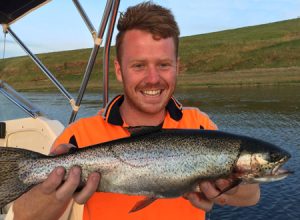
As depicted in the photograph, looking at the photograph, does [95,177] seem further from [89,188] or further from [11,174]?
[11,174]

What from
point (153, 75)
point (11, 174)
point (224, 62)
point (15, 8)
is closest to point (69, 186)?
point (11, 174)

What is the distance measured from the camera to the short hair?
4086mm

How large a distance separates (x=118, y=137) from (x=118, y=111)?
1.14 ft

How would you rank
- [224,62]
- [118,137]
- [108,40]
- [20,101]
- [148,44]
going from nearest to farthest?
[148,44]
[118,137]
[108,40]
[20,101]
[224,62]

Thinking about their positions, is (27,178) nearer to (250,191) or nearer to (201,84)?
(250,191)

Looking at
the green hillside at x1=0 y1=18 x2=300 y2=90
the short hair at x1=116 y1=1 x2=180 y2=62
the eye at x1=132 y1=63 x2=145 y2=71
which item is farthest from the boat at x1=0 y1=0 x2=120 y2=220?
the green hillside at x1=0 y1=18 x2=300 y2=90

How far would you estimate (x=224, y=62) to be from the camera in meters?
76.8

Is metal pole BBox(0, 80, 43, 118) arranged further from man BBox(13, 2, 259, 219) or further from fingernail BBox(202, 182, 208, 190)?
fingernail BBox(202, 182, 208, 190)

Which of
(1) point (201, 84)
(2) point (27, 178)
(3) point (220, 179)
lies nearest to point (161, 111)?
(3) point (220, 179)

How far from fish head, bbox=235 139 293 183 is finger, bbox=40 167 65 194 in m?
1.81

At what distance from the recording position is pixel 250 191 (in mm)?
4078

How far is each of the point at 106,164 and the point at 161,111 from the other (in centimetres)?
114

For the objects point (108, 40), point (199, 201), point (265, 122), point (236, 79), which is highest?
point (236, 79)

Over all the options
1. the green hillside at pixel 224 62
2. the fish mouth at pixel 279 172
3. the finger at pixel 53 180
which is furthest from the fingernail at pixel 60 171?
the green hillside at pixel 224 62
